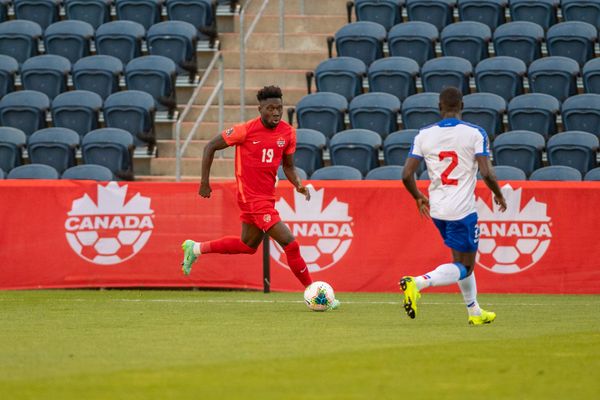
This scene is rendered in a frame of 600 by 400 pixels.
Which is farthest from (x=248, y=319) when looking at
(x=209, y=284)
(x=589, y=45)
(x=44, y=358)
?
(x=589, y=45)

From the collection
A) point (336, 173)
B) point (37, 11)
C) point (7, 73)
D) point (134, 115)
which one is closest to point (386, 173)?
point (336, 173)

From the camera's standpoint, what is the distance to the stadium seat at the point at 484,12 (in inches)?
909

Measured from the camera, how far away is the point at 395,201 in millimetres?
16703

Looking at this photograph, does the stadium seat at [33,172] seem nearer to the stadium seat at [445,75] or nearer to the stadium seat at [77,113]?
the stadium seat at [77,113]

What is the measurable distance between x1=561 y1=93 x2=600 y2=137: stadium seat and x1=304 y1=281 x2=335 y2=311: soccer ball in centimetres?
834

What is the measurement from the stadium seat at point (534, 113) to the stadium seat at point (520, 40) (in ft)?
6.04

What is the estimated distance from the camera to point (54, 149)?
21000 millimetres

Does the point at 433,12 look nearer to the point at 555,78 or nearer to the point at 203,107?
the point at 555,78

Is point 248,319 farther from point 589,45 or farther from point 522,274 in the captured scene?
point 589,45

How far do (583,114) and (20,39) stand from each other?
10012mm

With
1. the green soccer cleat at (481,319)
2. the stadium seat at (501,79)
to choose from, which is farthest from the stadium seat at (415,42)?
the green soccer cleat at (481,319)

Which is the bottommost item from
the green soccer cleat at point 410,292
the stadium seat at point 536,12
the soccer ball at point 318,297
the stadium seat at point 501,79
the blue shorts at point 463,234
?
the soccer ball at point 318,297

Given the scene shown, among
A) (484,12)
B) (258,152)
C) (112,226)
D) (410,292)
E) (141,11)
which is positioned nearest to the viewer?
(410,292)

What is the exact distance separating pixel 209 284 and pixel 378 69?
6.31m
